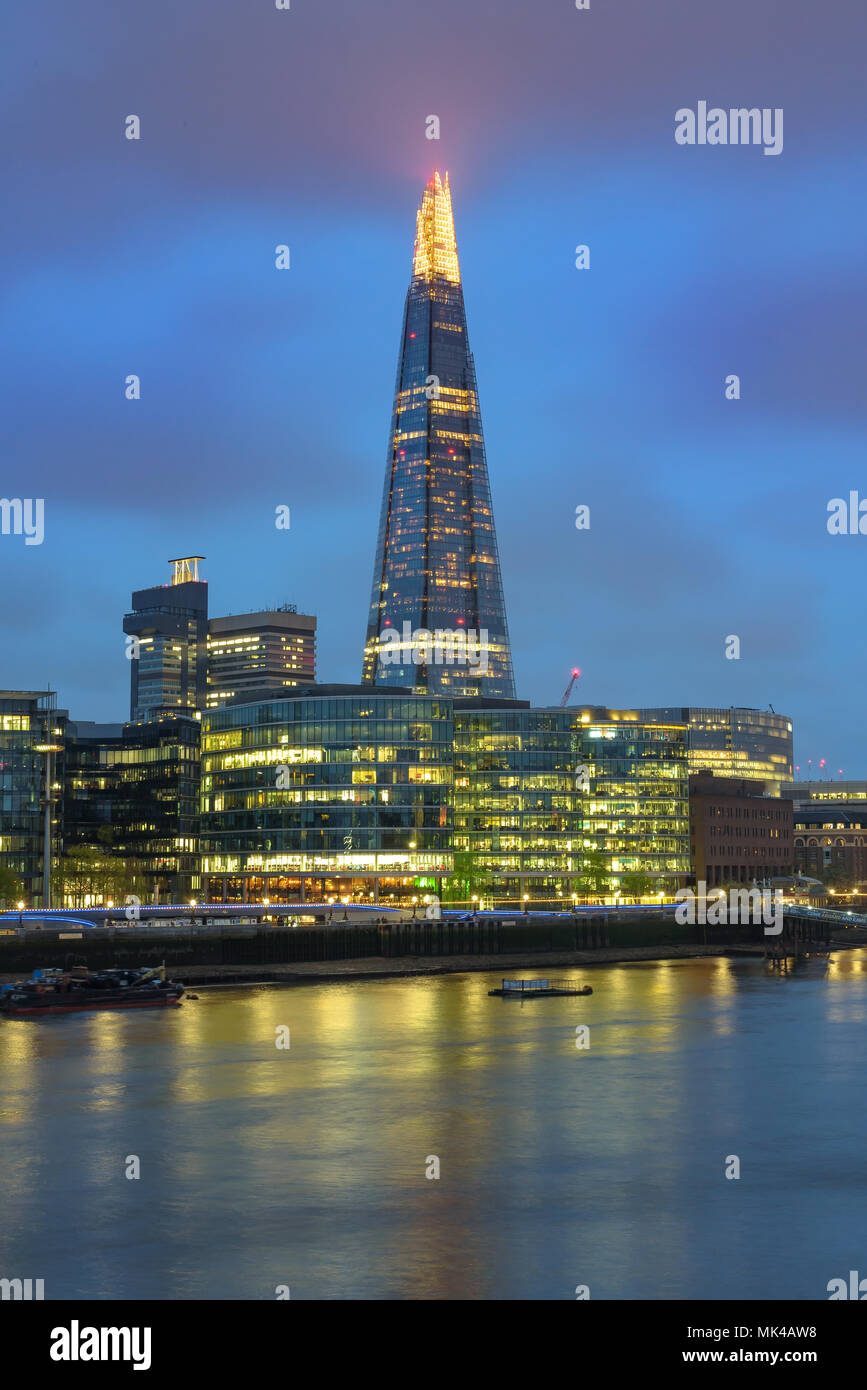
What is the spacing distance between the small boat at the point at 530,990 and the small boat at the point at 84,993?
21379mm

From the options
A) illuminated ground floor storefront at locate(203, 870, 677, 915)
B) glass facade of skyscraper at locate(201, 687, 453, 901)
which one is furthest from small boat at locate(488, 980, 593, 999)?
glass facade of skyscraper at locate(201, 687, 453, 901)

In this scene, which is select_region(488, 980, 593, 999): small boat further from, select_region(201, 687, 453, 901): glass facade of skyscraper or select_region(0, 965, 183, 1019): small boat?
select_region(201, 687, 453, 901): glass facade of skyscraper

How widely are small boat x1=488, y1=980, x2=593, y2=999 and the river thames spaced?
17.3 metres

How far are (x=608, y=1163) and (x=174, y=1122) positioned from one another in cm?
1527

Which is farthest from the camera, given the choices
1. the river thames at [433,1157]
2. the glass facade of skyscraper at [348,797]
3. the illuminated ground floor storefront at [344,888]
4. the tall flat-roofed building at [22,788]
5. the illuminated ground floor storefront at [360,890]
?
the glass facade of skyscraper at [348,797]

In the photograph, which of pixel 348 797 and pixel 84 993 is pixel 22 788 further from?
pixel 84 993

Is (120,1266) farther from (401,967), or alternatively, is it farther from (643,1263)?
(401,967)

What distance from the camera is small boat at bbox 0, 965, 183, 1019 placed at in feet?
309

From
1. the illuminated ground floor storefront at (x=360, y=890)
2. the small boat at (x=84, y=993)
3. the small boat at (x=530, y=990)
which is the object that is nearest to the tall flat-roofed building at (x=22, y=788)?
the illuminated ground floor storefront at (x=360, y=890)

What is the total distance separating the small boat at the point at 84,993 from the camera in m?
94.2

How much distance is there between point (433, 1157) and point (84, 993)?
54135 mm

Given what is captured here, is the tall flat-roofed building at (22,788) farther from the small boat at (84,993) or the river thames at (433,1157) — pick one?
the river thames at (433,1157)

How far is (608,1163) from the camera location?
47.5 m
